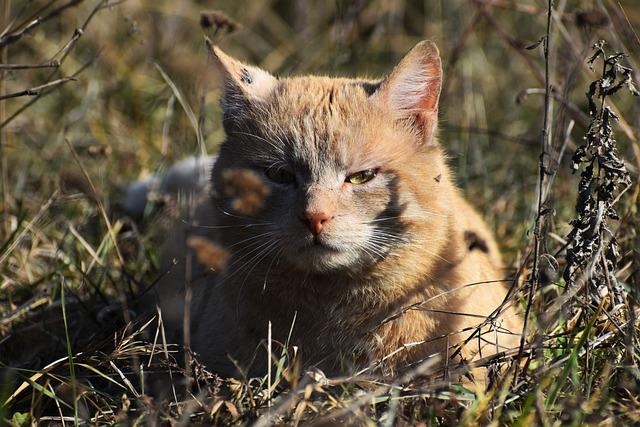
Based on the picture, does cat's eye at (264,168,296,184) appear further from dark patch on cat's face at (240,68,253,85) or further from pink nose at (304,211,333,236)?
dark patch on cat's face at (240,68,253,85)

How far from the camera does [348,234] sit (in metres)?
2.44

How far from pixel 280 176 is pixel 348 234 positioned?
1.15 feet

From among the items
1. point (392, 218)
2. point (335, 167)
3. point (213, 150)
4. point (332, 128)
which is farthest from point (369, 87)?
point (213, 150)

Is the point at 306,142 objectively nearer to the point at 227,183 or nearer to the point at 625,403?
the point at 227,183

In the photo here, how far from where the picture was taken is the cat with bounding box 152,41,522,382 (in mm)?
2500

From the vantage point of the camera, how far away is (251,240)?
2.68 m

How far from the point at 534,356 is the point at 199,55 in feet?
10.9

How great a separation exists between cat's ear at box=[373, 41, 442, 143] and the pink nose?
533 millimetres

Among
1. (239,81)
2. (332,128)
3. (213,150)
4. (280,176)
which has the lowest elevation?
(213,150)

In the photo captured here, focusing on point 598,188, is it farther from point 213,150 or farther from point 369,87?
point 213,150

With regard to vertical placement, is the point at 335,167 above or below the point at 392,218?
above

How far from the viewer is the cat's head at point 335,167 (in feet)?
8.09

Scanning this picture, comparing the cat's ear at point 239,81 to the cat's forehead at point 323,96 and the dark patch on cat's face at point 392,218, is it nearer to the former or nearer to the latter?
the cat's forehead at point 323,96

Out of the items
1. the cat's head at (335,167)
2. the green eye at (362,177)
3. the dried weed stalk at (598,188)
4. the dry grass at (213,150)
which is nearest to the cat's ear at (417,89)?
the cat's head at (335,167)
